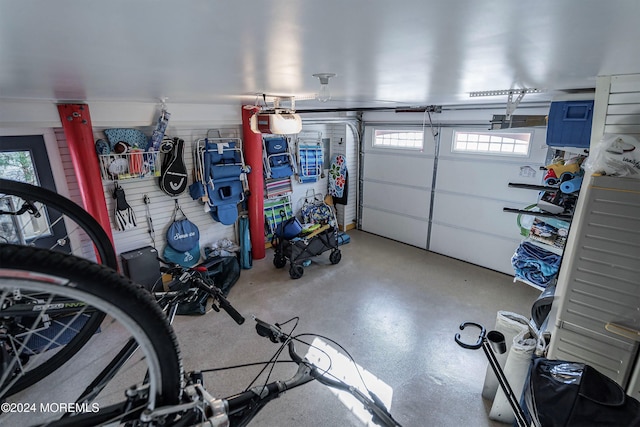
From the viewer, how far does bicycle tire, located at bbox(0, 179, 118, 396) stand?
3.37 feet

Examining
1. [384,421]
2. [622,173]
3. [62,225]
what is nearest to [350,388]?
[384,421]

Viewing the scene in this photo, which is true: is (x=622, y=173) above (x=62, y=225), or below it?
above

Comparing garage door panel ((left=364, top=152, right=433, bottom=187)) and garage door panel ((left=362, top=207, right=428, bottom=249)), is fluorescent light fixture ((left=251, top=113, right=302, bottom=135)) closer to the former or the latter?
garage door panel ((left=364, top=152, right=433, bottom=187))

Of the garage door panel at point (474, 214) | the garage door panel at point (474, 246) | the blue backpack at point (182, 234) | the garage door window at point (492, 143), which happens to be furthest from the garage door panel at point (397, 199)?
the blue backpack at point (182, 234)

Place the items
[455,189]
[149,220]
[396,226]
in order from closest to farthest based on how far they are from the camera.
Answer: [149,220]
[455,189]
[396,226]

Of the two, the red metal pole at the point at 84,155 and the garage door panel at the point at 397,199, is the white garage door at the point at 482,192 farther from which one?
the red metal pole at the point at 84,155

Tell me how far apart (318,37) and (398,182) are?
518 centimetres

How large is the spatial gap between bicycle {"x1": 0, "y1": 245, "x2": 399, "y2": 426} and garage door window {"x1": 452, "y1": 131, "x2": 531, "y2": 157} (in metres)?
4.82

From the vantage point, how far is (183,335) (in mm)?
3418

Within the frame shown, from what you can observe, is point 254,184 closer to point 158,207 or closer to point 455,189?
point 158,207

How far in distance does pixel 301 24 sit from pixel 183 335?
11.6 feet

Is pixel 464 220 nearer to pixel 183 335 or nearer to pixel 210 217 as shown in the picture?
pixel 210 217

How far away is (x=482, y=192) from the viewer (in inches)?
189

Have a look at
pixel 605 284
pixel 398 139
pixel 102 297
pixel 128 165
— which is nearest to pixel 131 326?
pixel 102 297
